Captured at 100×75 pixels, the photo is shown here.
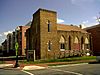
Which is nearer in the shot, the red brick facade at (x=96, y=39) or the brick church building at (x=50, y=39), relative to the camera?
the brick church building at (x=50, y=39)

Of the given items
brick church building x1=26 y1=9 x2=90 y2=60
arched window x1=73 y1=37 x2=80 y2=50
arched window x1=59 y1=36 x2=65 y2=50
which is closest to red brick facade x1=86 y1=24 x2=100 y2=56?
brick church building x1=26 y1=9 x2=90 y2=60

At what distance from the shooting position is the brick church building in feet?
124

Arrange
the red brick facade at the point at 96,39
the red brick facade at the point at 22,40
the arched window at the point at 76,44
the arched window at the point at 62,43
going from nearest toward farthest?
the arched window at the point at 62,43
the arched window at the point at 76,44
the red brick facade at the point at 96,39
the red brick facade at the point at 22,40

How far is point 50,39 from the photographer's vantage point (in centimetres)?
3906

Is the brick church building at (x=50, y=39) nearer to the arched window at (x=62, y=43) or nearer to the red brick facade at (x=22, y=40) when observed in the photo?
the arched window at (x=62, y=43)

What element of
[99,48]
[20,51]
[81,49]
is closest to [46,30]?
[81,49]

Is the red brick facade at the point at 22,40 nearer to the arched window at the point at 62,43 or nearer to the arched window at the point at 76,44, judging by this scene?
the arched window at the point at 76,44

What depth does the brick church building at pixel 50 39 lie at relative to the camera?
3788 cm

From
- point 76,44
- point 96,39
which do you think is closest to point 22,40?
point 96,39

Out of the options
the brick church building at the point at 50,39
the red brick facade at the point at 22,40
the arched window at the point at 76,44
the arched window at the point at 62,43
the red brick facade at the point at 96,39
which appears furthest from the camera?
the red brick facade at the point at 22,40

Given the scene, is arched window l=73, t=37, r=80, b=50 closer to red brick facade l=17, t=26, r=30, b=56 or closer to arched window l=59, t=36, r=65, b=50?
arched window l=59, t=36, r=65, b=50

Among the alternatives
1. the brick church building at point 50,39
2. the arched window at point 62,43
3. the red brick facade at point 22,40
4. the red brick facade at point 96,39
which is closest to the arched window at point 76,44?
the brick church building at point 50,39

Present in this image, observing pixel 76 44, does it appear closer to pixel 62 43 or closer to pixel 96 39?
pixel 62 43

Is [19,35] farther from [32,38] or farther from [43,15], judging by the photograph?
[43,15]
